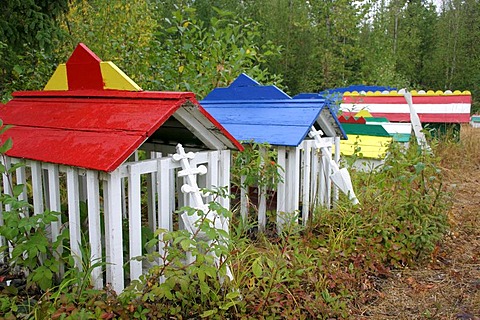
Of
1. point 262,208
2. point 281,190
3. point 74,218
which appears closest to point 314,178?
point 281,190

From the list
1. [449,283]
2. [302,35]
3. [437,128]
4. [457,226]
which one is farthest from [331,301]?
[302,35]

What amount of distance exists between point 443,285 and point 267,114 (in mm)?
2206

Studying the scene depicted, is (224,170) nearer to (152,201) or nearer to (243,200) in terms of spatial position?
(152,201)

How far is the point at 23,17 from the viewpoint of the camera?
4.57 metres

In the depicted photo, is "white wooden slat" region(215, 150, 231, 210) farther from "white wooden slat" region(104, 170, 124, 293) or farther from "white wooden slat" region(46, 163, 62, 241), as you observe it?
"white wooden slat" region(46, 163, 62, 241)

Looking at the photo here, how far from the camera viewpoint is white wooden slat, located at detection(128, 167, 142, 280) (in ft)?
8.93

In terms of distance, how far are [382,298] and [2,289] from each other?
274 centimetres

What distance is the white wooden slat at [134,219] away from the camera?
2721 millimetres

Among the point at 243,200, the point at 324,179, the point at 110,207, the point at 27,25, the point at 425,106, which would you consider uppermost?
the point at 27,25

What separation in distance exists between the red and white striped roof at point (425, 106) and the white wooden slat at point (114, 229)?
8103mm

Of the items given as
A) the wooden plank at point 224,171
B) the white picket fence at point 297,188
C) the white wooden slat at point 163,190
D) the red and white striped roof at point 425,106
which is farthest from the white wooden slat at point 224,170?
the red and white striped roof at point 425,106

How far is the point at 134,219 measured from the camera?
2.76 metres

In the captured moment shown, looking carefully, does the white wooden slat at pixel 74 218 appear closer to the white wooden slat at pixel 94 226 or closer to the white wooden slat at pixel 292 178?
the white wooden slat at pixel 94 226

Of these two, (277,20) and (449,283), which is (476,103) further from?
(449,283)
